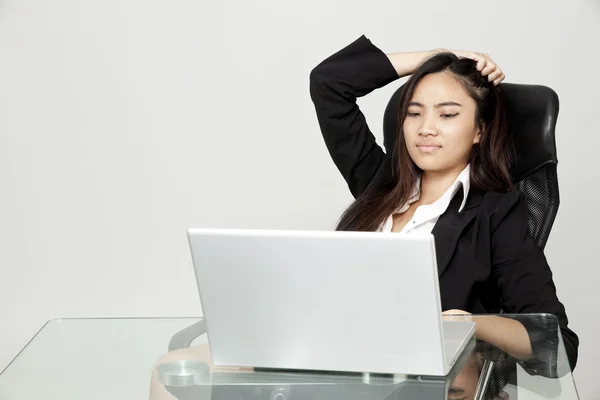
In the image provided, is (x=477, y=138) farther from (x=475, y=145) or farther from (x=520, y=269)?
(x=520, y=269)

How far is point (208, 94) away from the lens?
4035 mm

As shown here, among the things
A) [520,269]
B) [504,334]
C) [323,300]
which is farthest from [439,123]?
[323,300]

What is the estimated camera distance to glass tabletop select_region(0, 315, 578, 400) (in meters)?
1.58

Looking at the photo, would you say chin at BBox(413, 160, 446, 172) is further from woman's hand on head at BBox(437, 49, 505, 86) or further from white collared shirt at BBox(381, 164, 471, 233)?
woman's hand on head at BBox(437, 49, 505, 86)

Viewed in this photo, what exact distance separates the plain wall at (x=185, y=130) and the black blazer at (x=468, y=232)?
1.28 metres

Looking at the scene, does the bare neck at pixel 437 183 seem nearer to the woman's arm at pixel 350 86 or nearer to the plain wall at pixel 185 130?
the woman's arm at pixel 350 86

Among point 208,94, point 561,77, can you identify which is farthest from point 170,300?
point 561,77

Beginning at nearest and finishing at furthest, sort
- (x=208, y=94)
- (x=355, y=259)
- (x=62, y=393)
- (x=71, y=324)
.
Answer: (x=355, y=259)
(x=62, y=393)
(x=71, y=324)
(x=208, y=94)

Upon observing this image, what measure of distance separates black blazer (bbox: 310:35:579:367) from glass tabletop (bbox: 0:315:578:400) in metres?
0.36

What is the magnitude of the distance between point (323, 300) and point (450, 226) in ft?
2.98

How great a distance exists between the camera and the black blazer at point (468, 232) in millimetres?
2262

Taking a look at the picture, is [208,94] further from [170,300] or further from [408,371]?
[408,371]

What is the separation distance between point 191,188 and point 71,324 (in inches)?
83.8

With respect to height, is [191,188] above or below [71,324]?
below
